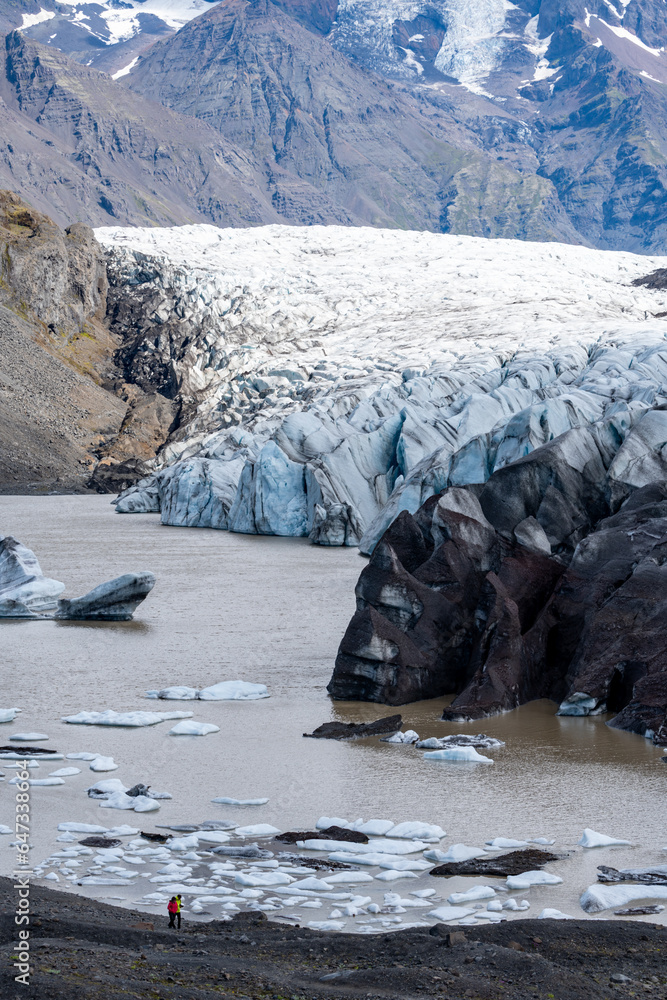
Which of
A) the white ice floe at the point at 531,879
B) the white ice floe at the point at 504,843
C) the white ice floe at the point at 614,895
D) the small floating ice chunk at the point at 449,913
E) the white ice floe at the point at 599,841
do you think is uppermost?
the white ice floe at the point at 614,895

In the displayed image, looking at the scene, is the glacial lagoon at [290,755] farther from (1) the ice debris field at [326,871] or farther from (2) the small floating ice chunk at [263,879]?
(2) the small floating ice chunk at [263,879]

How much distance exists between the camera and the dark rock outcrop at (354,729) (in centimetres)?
1125

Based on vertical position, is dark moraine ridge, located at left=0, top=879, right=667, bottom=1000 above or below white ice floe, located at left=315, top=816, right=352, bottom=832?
above

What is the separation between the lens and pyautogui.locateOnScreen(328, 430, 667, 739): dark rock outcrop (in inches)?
469

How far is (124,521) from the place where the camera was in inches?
1610

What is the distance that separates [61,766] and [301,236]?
7756 cm

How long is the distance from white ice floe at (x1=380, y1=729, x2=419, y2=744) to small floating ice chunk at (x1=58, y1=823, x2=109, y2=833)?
3.56 metres

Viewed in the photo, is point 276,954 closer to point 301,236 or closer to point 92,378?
point 92,378

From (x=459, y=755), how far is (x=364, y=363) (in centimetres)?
4085

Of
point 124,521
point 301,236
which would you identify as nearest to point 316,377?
point 124,521

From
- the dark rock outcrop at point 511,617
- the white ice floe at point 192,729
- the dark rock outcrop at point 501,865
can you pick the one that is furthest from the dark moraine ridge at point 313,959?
the dark rock outcrop at point 511,617

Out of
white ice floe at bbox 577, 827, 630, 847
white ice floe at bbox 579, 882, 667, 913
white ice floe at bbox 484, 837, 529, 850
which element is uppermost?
white ice floe at bbox 579, 882, 667, 913

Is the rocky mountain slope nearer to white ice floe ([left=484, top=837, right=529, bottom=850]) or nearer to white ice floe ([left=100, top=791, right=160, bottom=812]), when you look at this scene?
white ice floe ([left=100, top=791, right=160, bottom=812])

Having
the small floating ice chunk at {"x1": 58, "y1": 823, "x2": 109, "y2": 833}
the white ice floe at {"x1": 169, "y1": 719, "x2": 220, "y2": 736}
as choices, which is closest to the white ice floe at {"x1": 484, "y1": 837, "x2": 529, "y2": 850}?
the small floating ice chunk at {"x1": 58, "y1": 823, "x2": 109, "y2": 833}
